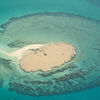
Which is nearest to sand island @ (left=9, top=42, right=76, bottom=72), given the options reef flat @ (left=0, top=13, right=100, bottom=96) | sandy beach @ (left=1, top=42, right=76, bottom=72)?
sandy beach @ (left=1, top=42, right=76, bottom=72)

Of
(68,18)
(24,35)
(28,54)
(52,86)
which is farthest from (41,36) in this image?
(52,86)

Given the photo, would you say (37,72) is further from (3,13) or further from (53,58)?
(3,13)

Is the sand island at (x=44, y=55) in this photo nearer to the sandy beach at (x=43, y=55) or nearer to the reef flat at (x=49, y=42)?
the sandy beach at (x=43, y=55)

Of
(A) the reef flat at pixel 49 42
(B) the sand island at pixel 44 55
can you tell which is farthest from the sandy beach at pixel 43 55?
(A) the reef flat at pixel 49 42

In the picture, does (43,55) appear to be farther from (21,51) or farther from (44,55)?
(21,51)

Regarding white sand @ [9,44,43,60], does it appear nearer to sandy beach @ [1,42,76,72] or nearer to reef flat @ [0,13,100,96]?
sandy beach @ [1,42,76,72]
